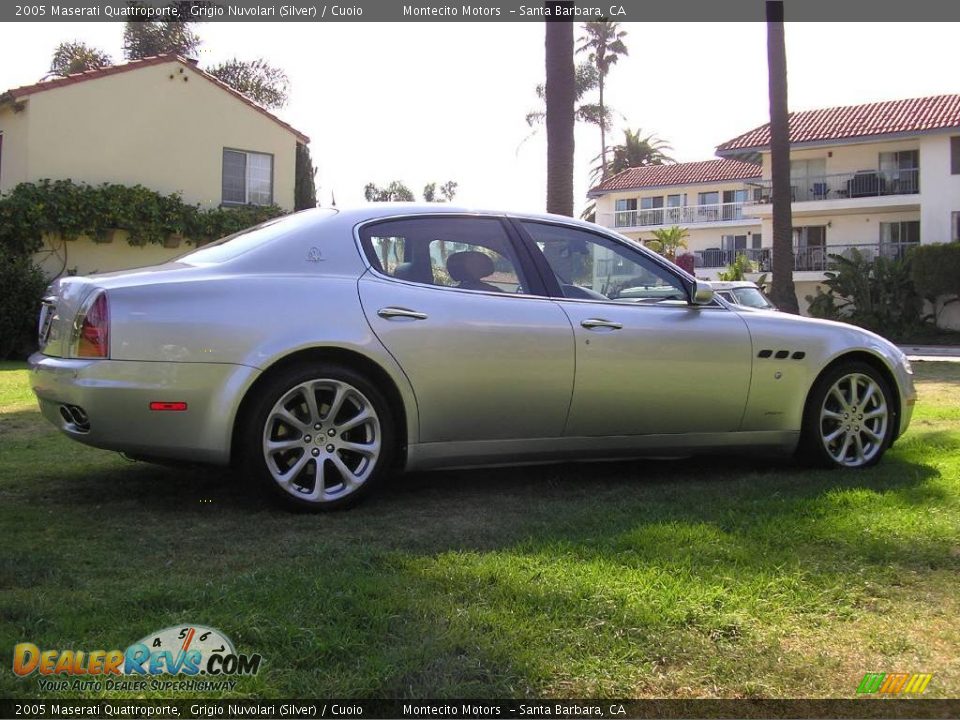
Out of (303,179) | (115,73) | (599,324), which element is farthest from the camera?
(303,179)

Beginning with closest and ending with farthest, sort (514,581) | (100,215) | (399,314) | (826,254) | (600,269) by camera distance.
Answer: (514,581)
(399,314)
(600,269)
(100,215)
(826,254)

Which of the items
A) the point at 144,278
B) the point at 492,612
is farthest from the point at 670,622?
the point at 144,278

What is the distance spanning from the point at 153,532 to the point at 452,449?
146cm

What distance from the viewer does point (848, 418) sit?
18.9ft

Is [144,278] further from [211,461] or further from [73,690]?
[73,690]

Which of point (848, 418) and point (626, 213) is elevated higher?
point (626, 213)

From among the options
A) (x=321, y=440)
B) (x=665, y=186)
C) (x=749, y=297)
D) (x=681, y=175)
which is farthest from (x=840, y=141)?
(x=321, y=440)

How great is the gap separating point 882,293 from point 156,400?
31480mm

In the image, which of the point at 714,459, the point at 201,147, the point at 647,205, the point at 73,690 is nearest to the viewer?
the point at 73,690

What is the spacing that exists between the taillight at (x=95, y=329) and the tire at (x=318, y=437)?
0.69m

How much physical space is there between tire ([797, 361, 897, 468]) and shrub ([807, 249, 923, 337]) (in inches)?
1091

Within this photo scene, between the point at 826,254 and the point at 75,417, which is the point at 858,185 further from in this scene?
the point at 75,417

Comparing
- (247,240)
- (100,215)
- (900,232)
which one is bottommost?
(247,240)

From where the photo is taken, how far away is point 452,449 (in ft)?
15.8
